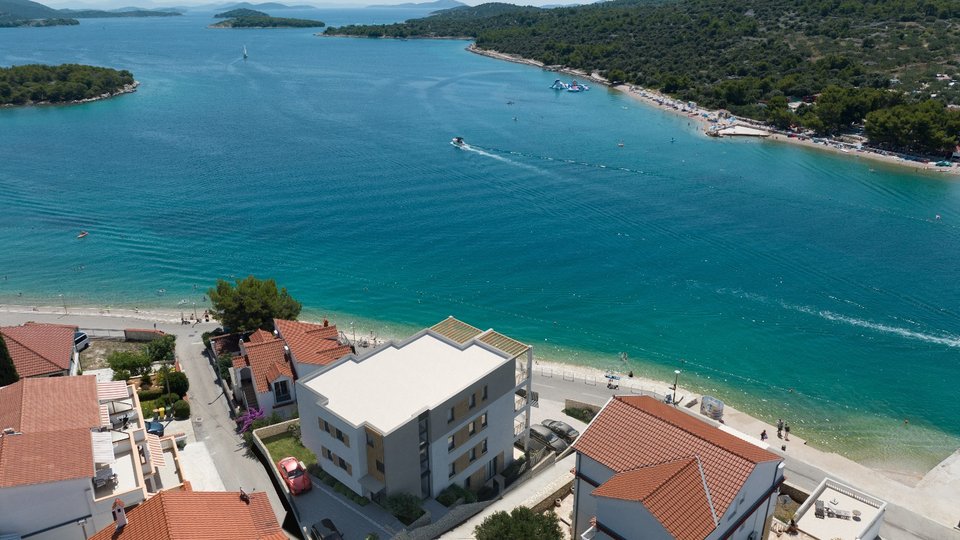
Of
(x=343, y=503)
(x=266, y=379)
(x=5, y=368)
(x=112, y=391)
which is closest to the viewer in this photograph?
(x=343, y=503)

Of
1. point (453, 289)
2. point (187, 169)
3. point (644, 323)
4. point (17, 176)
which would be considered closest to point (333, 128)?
point (187, 169)

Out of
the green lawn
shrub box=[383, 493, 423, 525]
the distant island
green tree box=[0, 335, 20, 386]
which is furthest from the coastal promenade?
the distant island

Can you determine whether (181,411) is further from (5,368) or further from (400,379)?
(400,379)

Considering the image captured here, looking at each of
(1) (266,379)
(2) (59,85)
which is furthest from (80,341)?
(2) (59,85)

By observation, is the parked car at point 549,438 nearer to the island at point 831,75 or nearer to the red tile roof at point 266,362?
the red tile roof at point 266,362

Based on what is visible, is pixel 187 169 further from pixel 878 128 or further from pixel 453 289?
pixel 878 128

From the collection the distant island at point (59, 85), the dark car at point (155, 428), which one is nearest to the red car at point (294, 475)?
the dark car at point (155, 428)
